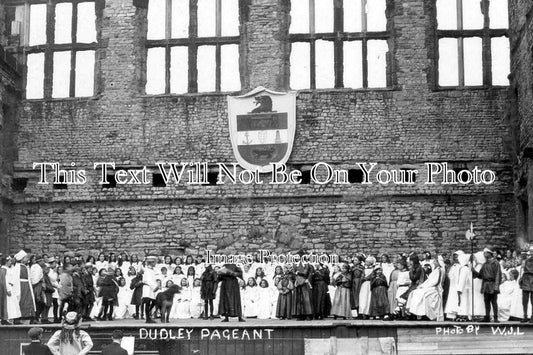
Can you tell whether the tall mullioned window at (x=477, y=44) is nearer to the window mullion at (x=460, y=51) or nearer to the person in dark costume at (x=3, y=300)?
the window mullion at (x=460, y=51)

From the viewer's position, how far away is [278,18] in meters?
29.1

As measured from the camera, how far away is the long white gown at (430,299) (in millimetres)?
21875

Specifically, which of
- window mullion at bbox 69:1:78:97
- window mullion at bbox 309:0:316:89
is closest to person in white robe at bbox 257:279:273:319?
window mullion at bbox 309:0:316:89

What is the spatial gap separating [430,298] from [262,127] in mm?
8400

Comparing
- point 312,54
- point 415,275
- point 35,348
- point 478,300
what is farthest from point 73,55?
point 35,348

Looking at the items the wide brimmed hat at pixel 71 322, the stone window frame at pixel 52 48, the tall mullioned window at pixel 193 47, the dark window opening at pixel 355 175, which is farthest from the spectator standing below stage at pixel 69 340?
the stone window frame at pixel 52 48

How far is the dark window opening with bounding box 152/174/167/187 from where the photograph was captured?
29.1 meters

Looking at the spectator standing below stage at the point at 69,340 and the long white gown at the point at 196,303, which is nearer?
the spectator standing below stage at the point at 69,340

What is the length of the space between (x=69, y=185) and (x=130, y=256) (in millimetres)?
3602

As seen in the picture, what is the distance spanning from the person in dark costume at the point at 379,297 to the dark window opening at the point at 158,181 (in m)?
8.45

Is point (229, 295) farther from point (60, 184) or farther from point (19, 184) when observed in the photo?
point (19, 184)

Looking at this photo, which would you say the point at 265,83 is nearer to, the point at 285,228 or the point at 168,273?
the point at 285,228

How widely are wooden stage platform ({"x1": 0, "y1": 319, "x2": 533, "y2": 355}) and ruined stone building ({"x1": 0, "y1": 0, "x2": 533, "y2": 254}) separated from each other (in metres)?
8.25

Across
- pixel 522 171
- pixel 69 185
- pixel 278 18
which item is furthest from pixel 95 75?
pixel 522 171
